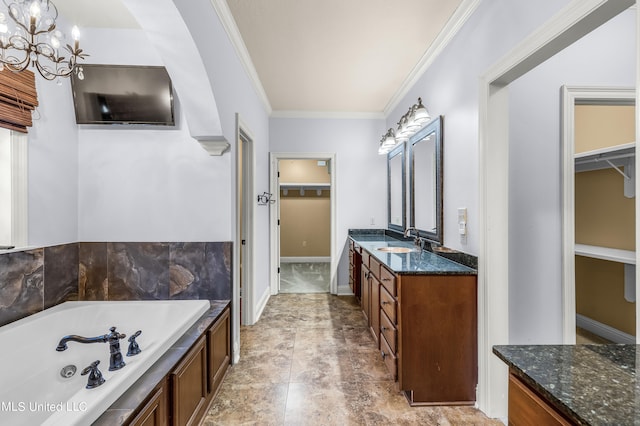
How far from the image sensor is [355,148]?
4.19 metres

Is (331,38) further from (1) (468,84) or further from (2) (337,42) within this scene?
(1) (468,84)

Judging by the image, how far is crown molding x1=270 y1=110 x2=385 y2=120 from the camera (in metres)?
4.13

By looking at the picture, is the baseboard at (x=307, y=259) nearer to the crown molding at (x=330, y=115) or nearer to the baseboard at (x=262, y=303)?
the baseboard at (x=262, y=303)

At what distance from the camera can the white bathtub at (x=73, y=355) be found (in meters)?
1.06

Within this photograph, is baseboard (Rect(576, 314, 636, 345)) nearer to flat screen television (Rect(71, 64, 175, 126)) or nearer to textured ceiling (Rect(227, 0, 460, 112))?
textured ceiling (Rect(227, 0, 460, 112))

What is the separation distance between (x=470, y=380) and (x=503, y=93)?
73.1 inches

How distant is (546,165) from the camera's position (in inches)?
69.8

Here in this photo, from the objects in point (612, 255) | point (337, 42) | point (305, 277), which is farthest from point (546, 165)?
point (305, 277)

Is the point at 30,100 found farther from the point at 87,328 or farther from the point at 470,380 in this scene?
the point at 470,380

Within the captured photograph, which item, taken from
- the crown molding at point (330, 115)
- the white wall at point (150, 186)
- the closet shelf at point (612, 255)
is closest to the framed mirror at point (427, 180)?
the closet shelf at point (612, 255)

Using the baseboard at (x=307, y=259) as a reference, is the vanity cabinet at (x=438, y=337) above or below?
above

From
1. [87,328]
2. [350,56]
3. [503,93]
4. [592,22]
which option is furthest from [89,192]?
[592,22]

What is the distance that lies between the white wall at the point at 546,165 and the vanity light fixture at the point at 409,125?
83 centimetres

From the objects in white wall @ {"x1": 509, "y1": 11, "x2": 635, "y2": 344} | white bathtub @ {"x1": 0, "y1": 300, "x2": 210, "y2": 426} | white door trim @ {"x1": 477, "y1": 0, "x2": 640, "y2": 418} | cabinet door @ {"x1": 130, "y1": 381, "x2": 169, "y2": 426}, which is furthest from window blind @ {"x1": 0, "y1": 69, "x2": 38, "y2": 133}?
white wall @ {"x1": 509, "y1": 11, "x2": 635, "y2": 344}
